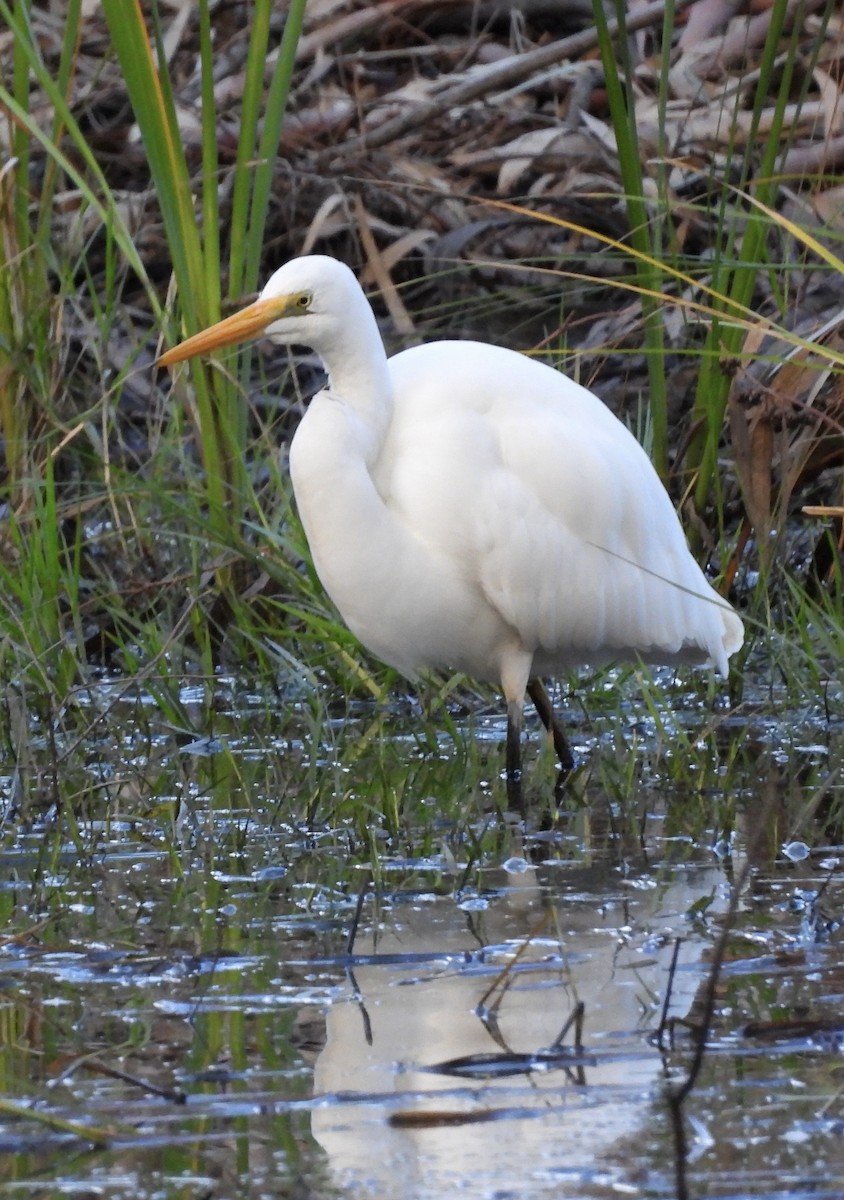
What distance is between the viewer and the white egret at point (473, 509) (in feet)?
13.0

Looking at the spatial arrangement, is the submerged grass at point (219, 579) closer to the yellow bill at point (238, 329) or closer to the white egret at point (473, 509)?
the white egret at point (473, 509)

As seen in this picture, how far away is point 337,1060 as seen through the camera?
91.9 inches

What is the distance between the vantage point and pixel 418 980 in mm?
2660

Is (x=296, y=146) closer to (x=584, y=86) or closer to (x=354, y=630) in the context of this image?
(x=584, y=86)

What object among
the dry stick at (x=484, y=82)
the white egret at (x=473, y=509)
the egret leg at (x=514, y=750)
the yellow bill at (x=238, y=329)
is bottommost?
the egret leg at (x=514, y=750)

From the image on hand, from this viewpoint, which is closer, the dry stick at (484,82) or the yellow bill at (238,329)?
the yellow bill at (238,329)

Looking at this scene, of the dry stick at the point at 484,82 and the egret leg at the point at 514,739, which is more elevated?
the dry stick at the point at 484,82

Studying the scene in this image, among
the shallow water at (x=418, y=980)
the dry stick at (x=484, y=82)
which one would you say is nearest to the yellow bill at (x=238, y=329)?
the shallow water at (x=418, y=980)

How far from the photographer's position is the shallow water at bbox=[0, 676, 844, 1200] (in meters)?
2.01

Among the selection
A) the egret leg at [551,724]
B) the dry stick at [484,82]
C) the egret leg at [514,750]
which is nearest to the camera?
the egret leg at [514,750]

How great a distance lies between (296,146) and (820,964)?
525 cm

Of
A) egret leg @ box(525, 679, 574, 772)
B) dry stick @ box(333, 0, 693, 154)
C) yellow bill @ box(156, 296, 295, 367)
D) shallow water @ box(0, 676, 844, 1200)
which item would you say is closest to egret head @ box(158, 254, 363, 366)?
yellow bill @ box(156, 296, 295, 367)

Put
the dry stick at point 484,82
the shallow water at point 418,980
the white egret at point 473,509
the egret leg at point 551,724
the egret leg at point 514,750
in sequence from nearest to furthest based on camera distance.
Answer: the shallow water at point 418,980 → the egret leg at point 514,750 → the white egret at point 473,509 → the egret leg at point 551,724 → the dry stick at point 484,82

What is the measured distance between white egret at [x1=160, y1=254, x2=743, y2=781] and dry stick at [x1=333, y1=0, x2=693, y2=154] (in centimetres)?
311
